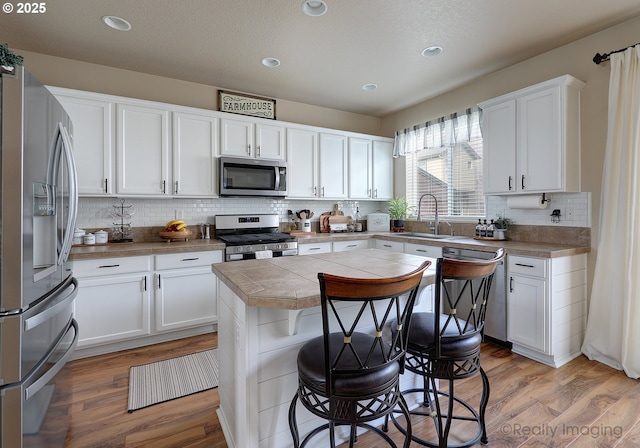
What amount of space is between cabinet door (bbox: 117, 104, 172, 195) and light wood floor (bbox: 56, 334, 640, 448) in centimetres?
171

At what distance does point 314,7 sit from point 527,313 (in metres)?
3.03

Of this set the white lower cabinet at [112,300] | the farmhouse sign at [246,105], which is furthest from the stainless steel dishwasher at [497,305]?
the white lower cabinet at [112,300]

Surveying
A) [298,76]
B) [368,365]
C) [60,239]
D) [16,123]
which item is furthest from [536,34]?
[60,239]

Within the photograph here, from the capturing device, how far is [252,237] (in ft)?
11.7

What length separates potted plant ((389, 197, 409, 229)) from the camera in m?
4.52

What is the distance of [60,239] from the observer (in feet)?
5.24

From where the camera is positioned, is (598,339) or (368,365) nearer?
(368,365)

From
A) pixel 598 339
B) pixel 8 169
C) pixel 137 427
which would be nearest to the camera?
pixel 8 169

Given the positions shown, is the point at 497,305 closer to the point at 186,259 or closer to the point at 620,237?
the point at 620,237

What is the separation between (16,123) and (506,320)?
352 cm

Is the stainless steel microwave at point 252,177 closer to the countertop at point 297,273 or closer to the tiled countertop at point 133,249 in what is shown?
the tiled countertop at point 133,249

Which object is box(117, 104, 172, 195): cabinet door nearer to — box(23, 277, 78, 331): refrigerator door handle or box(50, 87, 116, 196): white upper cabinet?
box(50, 87, 116, 196): white upper cabinet

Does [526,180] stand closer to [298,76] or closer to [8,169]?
[298,76]

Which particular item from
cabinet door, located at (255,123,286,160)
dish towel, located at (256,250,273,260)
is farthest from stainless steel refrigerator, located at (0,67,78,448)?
cabinet door, located at (255,123,286,160)
